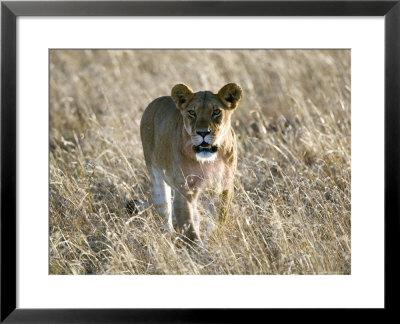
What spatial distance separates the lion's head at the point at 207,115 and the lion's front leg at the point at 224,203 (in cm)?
36

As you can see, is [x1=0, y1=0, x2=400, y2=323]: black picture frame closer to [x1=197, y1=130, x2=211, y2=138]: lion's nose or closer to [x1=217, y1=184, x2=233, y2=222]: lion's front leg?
[x1=197, y1=130, x2=211, y2=138]: lion's nose

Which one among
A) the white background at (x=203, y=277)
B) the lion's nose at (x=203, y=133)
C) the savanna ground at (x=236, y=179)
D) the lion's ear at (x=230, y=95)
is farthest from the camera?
the lion's ear at (x=230, y=95)

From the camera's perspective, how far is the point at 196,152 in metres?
5.07

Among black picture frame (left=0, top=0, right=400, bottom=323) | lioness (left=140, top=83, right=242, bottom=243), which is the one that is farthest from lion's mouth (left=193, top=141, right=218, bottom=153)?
black picture frame (left=0, top=0, right=400, bottom=323)

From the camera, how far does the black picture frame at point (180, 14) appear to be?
14.7 feet

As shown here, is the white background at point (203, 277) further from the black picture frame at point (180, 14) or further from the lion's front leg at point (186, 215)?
the lion's front leg at point (186, 215)

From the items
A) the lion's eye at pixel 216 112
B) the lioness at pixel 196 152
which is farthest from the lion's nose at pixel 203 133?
the lion's eye at pixel 216 112

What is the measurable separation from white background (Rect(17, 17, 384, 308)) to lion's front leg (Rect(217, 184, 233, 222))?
738 millimetres

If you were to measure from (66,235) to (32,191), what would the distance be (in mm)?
453

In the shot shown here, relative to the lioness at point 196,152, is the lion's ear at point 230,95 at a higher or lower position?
higher

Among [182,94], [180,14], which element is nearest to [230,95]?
[182,94]

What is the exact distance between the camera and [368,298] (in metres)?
4.52

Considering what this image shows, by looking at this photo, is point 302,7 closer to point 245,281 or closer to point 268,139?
point 245,281

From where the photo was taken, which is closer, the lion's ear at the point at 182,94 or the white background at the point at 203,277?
the white background at the point at 203,277
